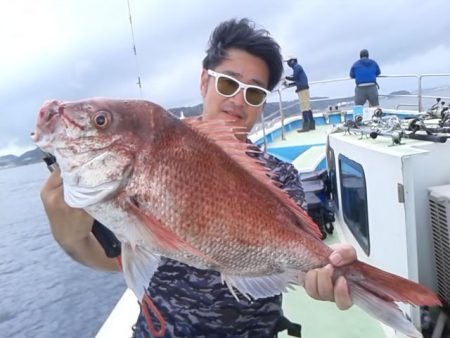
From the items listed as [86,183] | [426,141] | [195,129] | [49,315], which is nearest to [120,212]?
[86,183]

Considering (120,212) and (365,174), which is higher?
(120,212)

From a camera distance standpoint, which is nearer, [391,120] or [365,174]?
[365,174]

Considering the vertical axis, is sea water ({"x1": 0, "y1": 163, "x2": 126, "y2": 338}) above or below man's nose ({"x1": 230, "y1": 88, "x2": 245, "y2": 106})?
below

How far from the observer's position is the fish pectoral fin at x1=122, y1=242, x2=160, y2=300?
4.19 ft

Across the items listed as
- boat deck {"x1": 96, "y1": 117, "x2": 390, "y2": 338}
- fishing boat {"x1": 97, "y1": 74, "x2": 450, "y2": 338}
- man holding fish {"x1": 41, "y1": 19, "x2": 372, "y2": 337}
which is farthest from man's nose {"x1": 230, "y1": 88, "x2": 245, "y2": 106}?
boat deck {"x1": 96, "y1": 117, "x2": 390, "y2": 338}

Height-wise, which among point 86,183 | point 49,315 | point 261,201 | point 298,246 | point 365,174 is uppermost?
point 86,183

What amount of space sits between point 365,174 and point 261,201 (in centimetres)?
206

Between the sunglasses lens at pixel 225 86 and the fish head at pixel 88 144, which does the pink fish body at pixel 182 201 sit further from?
the sunglasses lens at pixel 225 86

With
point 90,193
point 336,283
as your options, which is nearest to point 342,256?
point 336,283

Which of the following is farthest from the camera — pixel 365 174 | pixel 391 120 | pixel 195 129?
pixel 391 120

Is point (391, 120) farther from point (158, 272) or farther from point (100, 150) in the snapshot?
point (100, 150)

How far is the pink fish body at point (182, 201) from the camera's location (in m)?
1.19

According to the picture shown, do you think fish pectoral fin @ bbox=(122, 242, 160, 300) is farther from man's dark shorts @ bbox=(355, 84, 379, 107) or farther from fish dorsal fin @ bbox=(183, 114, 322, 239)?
man's dark shorts @ bbox=(355, 84, 379, 107)

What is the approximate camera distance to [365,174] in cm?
319
